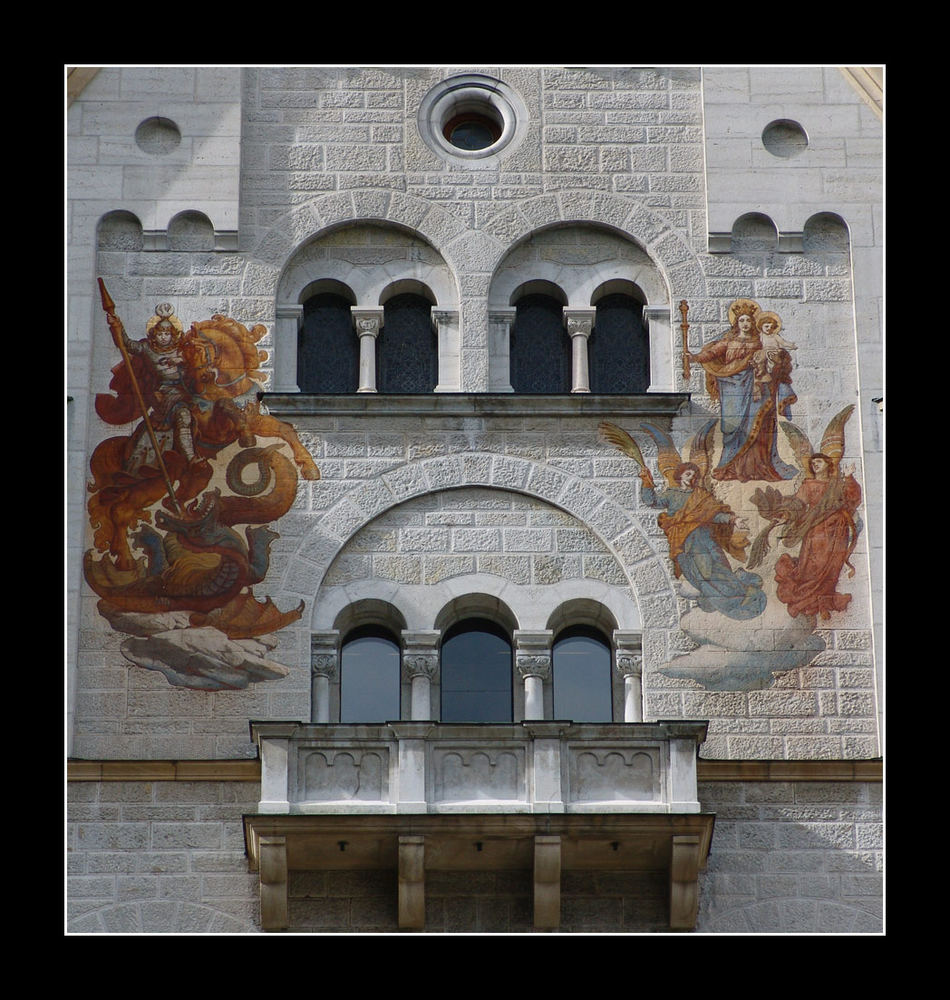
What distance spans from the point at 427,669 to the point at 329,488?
184cm

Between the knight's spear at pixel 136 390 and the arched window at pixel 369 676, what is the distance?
6.10ft

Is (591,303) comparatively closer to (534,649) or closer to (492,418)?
(492,418)

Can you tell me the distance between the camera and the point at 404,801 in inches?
754

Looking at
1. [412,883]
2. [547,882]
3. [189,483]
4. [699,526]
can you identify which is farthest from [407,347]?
[547,882]

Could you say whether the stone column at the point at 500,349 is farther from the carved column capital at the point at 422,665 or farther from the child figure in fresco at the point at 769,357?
the carved column capital at the point at 422,665

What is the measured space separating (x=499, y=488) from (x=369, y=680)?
1.96 meters

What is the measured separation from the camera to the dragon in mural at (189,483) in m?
20.8

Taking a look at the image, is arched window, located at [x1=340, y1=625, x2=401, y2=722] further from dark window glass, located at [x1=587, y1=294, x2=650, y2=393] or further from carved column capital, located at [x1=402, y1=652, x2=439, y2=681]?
dark window glass, located at [x1=587, y1=294, x2=650, y2=393]

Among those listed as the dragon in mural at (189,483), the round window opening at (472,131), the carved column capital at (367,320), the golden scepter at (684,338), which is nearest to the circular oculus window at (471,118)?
the round window opening at (472,131)

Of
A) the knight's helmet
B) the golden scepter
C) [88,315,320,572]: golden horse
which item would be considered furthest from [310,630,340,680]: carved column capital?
the golden scepter

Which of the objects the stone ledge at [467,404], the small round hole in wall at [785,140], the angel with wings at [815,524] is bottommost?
the angel with wings at [815,524]

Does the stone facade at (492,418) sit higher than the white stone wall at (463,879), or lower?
higher

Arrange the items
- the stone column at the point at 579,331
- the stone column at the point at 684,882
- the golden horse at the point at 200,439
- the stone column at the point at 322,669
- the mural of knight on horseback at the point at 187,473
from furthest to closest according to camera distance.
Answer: the stone column at the point at 579,331 → the golden horse at the point at 200,439 → the mural of knight on horseback at the point at 187,473 → the stone column at the point at 322,669 → the stone column at the point at 684,882

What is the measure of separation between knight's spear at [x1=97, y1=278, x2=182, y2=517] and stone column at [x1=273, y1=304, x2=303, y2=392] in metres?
1.13
